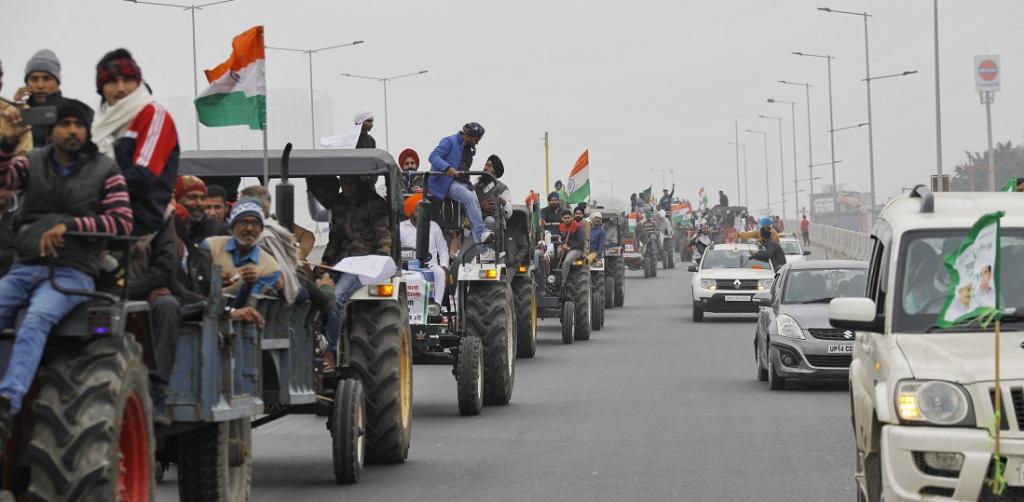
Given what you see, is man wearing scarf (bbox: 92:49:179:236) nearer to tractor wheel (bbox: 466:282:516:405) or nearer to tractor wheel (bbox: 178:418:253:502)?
tractor wheel (bbox: 178:418:253:502)

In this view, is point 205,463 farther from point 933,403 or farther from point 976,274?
point 976,274

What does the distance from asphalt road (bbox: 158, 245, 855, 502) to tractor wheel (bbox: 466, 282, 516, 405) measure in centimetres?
29

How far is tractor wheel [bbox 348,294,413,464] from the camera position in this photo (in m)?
13.7

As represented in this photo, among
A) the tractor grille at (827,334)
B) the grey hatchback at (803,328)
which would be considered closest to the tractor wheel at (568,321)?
the grey hatchback at (803,328)

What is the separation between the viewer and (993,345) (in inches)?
357

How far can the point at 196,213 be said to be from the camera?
37.9 feet

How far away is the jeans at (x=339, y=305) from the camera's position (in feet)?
43.5

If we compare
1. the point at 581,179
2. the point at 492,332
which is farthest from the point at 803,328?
the point at 581,179

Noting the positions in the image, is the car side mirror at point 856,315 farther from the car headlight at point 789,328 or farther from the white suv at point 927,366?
the car headlight at point 789,328

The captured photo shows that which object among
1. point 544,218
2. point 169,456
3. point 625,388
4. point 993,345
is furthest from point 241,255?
point 544,218

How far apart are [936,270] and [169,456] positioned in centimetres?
440

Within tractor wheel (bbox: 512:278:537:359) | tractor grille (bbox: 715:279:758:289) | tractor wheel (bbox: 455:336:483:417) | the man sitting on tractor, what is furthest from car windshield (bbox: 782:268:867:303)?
tractor grille (bbox: 715:279:758:289)

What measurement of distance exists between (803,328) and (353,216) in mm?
7491

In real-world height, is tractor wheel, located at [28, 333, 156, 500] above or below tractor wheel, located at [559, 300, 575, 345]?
above
